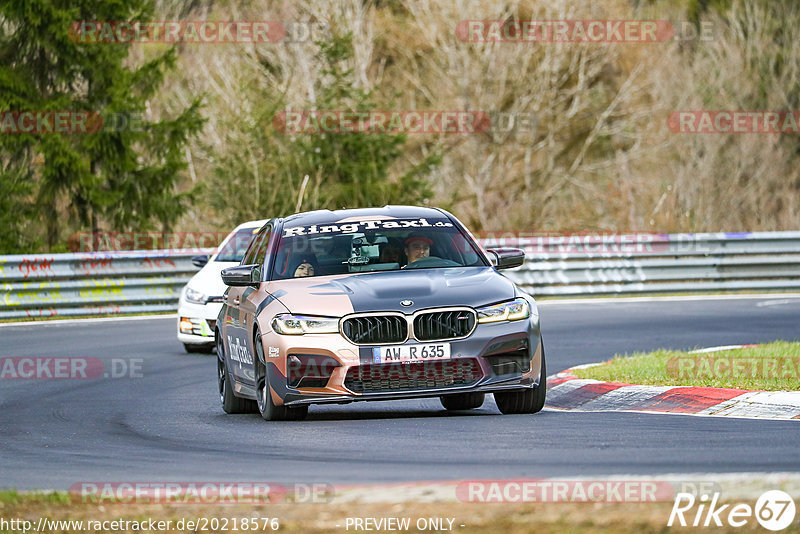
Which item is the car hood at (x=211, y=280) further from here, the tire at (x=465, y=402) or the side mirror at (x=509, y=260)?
the side mirror at (x=509, y=260)

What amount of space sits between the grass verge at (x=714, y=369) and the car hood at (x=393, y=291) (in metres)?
2.22

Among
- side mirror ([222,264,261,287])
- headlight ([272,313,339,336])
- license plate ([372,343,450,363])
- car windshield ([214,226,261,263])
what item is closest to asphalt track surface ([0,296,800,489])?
license plate ([372,343,450,363])

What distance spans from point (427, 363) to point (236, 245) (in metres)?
8.66

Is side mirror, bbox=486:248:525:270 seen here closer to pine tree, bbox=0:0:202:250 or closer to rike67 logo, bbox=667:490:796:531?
rike67 logo, bbox=667:490:796:531

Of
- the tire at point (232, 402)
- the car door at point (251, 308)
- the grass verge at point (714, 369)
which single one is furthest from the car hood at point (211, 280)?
the car door at point (251, 308)

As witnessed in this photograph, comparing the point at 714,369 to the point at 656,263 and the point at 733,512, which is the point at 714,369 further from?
the point at 656,263

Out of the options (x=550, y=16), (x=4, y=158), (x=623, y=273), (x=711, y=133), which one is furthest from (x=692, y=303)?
(x=711, y=133)

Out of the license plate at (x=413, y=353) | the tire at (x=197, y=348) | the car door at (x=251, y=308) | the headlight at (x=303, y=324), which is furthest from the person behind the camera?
the tire at (x=197, y=348)

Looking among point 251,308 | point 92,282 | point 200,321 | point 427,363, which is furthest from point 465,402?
point 92,282

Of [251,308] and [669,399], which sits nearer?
[251,308]

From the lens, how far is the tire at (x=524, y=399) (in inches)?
412

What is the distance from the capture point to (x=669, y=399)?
36.5 feet

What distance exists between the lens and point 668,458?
25.6ft

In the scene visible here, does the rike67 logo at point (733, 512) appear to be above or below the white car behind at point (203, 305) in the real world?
above
